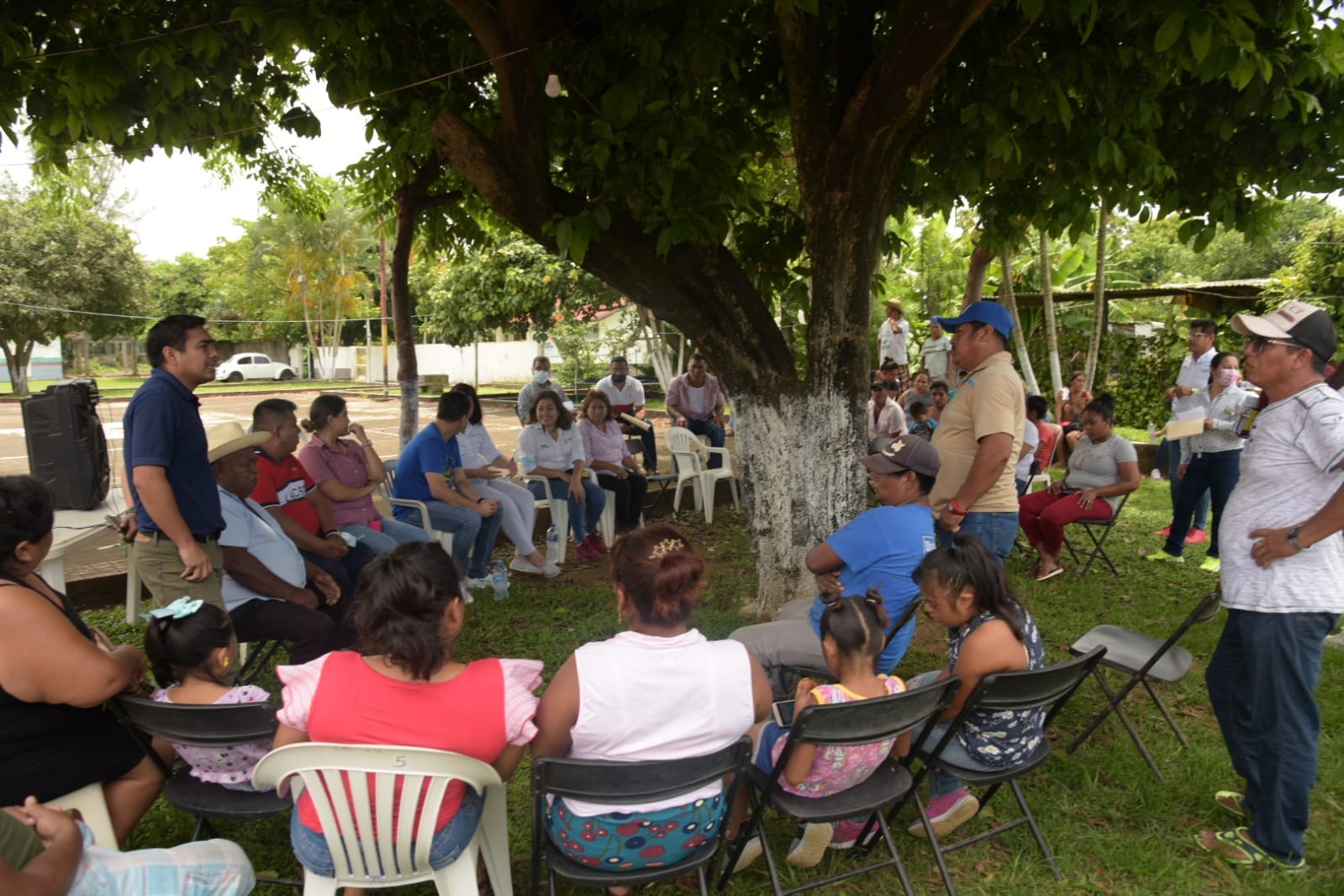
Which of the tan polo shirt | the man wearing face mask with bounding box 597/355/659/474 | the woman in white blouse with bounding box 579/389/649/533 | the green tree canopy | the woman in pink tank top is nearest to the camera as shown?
the woman in pink tank top

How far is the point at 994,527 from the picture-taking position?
4.18m

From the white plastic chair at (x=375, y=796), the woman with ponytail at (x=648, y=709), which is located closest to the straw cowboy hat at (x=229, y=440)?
the white plastic chair at (x=375, y=796)

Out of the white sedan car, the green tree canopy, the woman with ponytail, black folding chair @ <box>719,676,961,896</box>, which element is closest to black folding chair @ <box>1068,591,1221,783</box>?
black folding chair @ <box>719,676,961,896</box>

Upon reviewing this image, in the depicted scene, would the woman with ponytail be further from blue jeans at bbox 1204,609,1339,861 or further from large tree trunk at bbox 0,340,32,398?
large tree trunk at bbox 0,340,32,398

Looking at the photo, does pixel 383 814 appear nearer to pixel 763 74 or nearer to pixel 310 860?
pixel 310 860

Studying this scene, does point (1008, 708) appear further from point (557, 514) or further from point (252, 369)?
point (252, 369)

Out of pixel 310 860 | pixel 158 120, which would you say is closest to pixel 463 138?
pixel 158 120

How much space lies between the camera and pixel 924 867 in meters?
2.96

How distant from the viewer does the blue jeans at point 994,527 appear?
13.7ft

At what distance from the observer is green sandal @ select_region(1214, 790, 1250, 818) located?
318cm

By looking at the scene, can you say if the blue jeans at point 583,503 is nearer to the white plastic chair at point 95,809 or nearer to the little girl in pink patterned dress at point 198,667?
the little girl in pink patterned dress at point 198,667

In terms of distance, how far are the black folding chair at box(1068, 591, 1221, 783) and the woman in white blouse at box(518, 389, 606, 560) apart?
3.93 metres

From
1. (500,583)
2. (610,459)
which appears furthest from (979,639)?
(610,459)

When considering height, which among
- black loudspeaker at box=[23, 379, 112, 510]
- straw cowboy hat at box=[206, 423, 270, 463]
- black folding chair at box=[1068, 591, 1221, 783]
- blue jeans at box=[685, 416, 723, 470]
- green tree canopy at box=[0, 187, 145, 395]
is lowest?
black folding chair at box=[1068, 591, 1221, 783]
